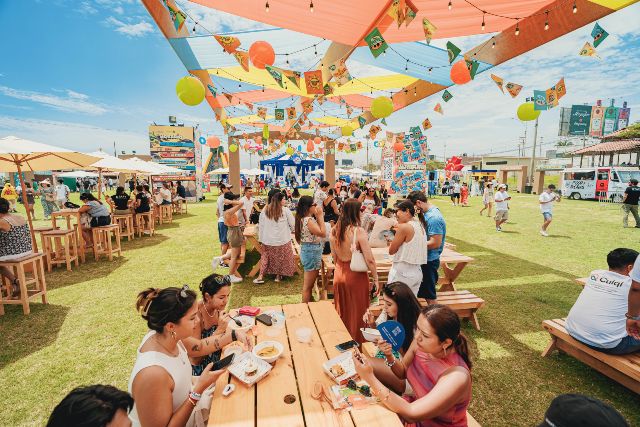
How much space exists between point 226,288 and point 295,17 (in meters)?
4.69

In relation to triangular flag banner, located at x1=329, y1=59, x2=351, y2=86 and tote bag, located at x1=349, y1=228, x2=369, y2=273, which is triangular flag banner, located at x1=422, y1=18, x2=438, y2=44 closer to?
triangular flag banner, located at x1=329, y1=59, x2=351, y2=86

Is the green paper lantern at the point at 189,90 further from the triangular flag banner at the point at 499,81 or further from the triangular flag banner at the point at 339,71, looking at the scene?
the triangular flag banner at the point at 499,81

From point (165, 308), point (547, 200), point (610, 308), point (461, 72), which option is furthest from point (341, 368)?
point (547, 200)

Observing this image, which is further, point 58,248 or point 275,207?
point 58,248

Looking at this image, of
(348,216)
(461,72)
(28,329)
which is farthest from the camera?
(461,72)

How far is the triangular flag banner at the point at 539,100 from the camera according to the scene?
15.9 feet

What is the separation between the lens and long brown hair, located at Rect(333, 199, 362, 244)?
3.43m

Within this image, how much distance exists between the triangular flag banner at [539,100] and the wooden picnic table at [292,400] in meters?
5.13

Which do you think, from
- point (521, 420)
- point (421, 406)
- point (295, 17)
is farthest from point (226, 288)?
point (295, 17)

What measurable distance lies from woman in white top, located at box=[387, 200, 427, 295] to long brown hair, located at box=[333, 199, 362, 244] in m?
0.50

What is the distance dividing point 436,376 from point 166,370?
1598 mm

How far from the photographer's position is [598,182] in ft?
72.4

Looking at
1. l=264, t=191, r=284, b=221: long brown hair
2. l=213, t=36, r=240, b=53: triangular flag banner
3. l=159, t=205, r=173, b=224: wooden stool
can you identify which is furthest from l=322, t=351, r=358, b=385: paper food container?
l=159, t=205, r=173, b=224: wooden stool

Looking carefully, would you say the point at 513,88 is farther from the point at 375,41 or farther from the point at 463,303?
the point at 463,303
